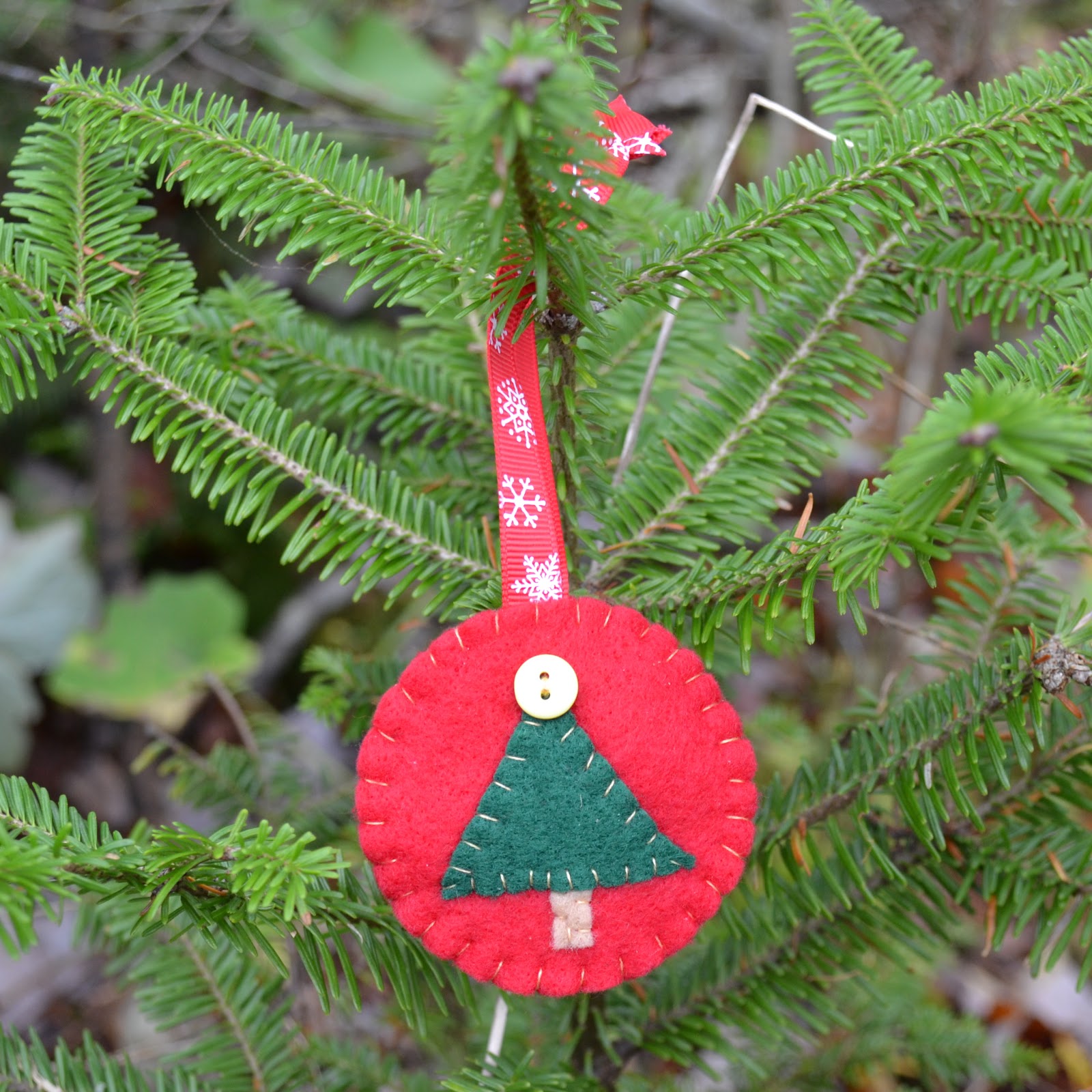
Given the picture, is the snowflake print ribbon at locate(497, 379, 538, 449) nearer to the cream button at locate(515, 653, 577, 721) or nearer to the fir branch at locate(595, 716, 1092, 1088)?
the cream button at locate(515, 653, 577, 721)

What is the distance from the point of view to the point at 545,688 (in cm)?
45

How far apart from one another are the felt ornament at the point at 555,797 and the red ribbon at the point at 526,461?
3 centimetres

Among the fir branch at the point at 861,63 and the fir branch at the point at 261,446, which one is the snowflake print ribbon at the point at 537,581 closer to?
the fir branch at the point at 261,446

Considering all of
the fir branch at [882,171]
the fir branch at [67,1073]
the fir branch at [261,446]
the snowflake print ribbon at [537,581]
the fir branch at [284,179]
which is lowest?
the fir branch at [67,1073]

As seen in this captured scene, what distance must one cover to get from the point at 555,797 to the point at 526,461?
0.58ft

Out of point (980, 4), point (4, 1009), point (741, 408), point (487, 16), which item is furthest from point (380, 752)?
point (487, 16)

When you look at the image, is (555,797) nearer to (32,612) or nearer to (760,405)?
(760,405)

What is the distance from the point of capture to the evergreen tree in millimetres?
403

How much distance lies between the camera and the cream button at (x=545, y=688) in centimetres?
45

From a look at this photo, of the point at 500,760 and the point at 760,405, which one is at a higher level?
the point at 760,405

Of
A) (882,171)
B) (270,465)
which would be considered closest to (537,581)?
(270,465)

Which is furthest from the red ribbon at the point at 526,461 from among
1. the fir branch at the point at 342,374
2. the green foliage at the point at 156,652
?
the green foliage at the point at 156,652

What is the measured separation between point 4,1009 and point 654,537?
1281 millimetres

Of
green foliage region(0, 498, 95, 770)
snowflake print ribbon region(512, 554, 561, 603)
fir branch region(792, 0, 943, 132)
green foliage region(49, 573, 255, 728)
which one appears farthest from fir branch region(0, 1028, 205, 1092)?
green foliage region(0, 498, 95, 770)
